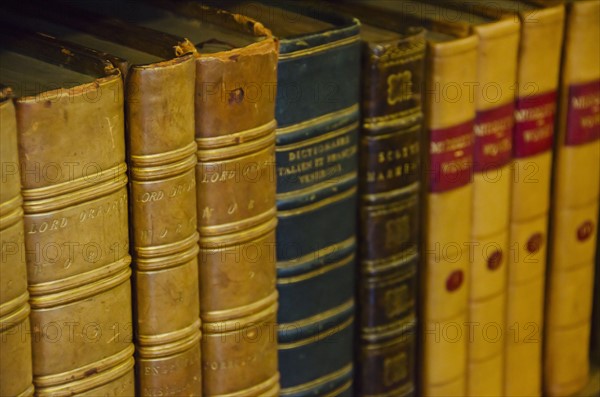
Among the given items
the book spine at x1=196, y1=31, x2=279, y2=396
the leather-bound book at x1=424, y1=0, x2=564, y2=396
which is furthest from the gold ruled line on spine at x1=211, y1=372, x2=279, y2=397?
the leather-bound book at x1=424, y1=0, x2=564, y2=396

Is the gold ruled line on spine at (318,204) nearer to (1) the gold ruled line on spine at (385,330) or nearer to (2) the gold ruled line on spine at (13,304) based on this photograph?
(1) the gold ruled line on spine at (385,330)

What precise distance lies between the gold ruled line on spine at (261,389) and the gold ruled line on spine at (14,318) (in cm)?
23

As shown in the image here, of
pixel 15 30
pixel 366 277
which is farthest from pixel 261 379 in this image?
pixel 15 30

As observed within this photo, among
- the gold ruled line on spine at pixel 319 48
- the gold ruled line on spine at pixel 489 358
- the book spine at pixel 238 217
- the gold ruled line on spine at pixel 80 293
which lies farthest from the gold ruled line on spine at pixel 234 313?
the gold ruled line on spine at pixel 489 358

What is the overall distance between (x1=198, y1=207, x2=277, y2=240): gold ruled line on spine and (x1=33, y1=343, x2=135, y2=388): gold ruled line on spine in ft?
0.36

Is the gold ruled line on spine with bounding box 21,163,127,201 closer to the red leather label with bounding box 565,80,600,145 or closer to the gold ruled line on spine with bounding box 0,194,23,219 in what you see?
the gold ruled line on spine with bounding box 0,194,23,219

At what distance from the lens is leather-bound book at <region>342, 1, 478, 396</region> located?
3.46ft

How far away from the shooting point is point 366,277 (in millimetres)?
1083

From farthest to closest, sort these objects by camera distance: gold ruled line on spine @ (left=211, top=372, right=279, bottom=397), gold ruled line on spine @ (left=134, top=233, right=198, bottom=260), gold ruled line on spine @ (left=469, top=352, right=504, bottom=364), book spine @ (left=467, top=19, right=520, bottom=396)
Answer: gold ruled line on spine @ (left=469, top=352, right=504, bottom=364) < book spine @ (left=467, top=19, right=520, bottom=396) < gold ruled line on spine @ (left=211, top=372, right=279, bottom=397) < gold ruled line on spine @ (left=134, top=233, right=198, bottom=260)

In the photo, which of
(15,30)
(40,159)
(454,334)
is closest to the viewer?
(40,159)

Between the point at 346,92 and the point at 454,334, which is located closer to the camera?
the point at 346,92

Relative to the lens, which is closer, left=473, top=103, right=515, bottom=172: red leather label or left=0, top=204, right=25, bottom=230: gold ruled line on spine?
left=0, top=204, right=25, bottom=230: gold ruled line on spine

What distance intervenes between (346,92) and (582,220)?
412 millimetres

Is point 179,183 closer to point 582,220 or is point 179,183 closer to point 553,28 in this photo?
point 553,28
